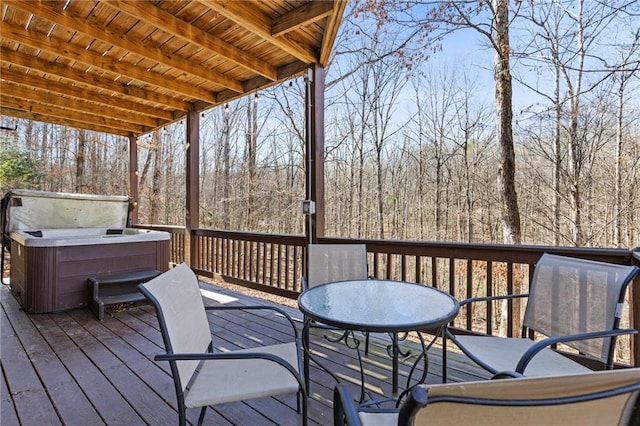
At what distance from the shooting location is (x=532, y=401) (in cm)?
62

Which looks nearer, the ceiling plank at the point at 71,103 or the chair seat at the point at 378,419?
the chair seat at the point at 378,419

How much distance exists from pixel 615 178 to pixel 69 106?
9933 mm

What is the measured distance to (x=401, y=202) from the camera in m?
9.11

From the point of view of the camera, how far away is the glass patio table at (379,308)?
1463 millimetres

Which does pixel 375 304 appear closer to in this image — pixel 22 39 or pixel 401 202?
pixel 22 39

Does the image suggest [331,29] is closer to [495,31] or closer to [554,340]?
[554,340]

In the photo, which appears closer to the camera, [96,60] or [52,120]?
[96,60]

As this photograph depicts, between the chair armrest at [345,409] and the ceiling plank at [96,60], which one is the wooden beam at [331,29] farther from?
the chair armrest at [345,409]

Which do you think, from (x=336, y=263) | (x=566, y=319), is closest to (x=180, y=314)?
(x=336, y=263)

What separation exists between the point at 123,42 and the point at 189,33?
2.68 feet

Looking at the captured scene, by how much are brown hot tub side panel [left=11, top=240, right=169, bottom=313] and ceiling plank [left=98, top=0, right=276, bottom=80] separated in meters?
2.55

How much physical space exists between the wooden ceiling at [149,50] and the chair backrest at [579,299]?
109 inches

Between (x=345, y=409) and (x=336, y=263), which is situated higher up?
(x=336, y=263)

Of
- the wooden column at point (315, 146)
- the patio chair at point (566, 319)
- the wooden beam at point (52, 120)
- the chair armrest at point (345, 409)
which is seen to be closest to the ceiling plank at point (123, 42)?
the wooden column at point (315, 146)
